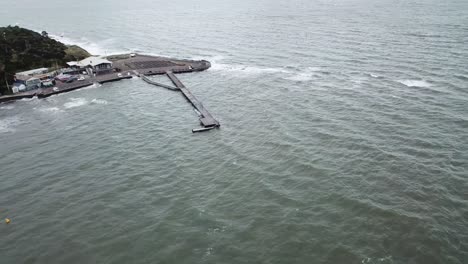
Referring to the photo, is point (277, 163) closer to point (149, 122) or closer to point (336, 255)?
point (336, 255)

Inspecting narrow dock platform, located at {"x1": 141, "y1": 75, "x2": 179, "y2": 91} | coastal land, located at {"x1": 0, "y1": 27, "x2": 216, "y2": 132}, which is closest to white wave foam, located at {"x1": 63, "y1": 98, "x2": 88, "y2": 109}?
coastal land, located at {"x1": 0, "y1": 27, "x2": 216, "y2": 132}

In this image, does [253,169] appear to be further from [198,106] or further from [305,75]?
[305,75]

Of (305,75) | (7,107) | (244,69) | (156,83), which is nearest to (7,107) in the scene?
(7,107)

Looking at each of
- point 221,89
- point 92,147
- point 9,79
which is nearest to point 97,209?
point 92,147

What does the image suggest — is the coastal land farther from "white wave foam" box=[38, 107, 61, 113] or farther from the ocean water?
"white wave foam" box=[38, 107, 61, 113]

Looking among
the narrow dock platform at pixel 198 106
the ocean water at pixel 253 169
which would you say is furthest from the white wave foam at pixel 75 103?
the narrow dock platform at pixel 198 106

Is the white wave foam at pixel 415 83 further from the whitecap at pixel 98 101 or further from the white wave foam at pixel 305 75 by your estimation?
the whitecap at pixel 98 101

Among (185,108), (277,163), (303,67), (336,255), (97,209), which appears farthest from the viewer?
(303,67)
